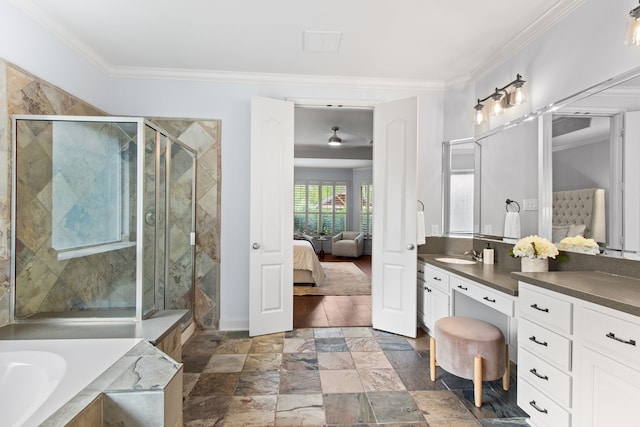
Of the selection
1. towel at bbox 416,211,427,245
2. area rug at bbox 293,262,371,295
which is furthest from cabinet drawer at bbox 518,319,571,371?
area rug at bbox 293,262,371,295

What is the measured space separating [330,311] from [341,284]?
1457 millimetres

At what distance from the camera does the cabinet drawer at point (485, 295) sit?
199 centimetres

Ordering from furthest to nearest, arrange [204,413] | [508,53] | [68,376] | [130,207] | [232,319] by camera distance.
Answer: [232,319]
[508,53]
[130,207]
[204,413]
[68,376]

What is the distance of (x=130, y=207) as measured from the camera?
2180 mm

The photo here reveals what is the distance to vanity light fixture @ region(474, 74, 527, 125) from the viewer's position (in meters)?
2.58

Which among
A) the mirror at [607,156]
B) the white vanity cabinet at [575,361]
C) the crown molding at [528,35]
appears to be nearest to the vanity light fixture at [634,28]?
the mirror at [607,156]

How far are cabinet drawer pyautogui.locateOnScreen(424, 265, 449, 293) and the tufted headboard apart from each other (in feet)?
3.02

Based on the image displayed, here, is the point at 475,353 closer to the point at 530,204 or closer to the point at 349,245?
the point at 530,204

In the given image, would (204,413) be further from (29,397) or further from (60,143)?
(60,143)

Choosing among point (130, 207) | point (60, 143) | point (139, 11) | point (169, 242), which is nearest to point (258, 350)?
point (169, 242)

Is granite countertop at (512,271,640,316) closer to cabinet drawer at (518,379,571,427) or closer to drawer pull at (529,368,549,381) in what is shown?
drawer pull at (529,368,549,381)

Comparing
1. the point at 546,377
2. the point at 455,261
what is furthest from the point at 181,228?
the point at 546,377

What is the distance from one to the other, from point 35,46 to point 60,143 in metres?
0.74

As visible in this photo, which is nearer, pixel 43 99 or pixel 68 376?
pixel 68 376
